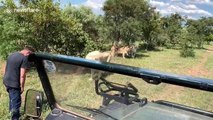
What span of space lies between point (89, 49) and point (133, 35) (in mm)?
9473

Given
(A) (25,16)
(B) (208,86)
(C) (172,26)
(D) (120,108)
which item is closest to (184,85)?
(B) (208,86)

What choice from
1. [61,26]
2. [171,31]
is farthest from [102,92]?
[171,31]

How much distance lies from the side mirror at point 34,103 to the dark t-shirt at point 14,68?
4407mm

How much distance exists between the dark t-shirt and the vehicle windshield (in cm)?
448

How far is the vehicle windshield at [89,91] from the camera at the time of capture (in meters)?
1.97

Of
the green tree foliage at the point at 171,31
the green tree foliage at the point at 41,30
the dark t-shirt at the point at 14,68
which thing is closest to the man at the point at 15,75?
the dark t-shirt at the point at 14,68

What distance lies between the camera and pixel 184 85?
5.63ft

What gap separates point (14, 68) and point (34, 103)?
463 centimetres

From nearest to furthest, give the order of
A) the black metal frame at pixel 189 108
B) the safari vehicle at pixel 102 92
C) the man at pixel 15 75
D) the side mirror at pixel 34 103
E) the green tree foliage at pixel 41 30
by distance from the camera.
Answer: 1. the safari vehicle at pixel 102 92
2. the black metal frame at pixel 189 108
3. the side mirror at pixel 34 103
4. the man at pixel 15 75
5. the green tree foliage at pixel 41 30

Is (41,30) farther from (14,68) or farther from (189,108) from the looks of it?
(189,108)

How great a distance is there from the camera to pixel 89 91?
7.97 ft

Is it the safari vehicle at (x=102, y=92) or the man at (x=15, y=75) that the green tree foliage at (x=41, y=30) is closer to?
the man at (x=15, y=75)

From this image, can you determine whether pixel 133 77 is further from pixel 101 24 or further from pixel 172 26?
pixel 172 26

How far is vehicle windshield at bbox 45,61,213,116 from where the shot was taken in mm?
1965
